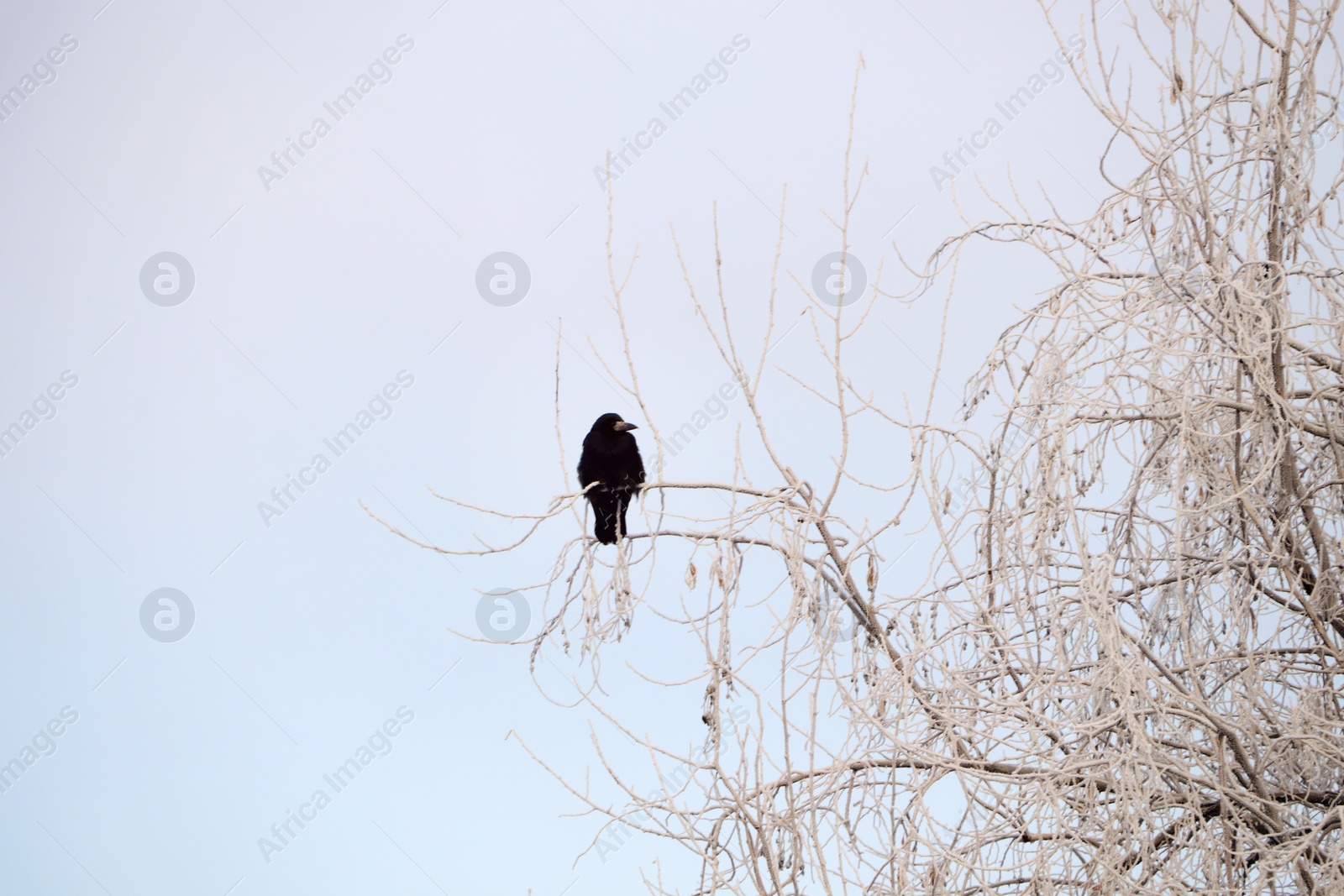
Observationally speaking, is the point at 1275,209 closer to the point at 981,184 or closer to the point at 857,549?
the point at 981,184

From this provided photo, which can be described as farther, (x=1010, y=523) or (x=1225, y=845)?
(x=1010, y=523)

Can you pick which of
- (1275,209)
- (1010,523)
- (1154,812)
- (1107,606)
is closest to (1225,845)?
(1154,812)

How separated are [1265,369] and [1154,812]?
5.15ft

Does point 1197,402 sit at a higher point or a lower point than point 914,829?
higher

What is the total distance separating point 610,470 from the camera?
5852 mm

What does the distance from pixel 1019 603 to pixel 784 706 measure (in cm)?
119

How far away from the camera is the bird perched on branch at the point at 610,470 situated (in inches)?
220

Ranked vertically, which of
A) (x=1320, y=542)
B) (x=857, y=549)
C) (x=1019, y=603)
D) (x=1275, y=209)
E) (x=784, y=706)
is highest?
(x=1275, y=209)

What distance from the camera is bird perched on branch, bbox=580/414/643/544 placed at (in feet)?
18.3

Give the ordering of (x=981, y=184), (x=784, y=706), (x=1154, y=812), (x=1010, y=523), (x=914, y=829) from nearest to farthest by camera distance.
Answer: (x=784, y=706), (x=914, y=829), (x=1154, y=812), (x=1010, y=523), (x=981, y=184)

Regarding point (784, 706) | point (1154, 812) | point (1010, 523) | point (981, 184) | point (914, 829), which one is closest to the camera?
point (784, 706)

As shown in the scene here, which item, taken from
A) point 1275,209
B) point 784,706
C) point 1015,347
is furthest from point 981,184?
point 784,706

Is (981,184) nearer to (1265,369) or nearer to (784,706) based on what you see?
(1265,369)

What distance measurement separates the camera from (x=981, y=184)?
457 cm
